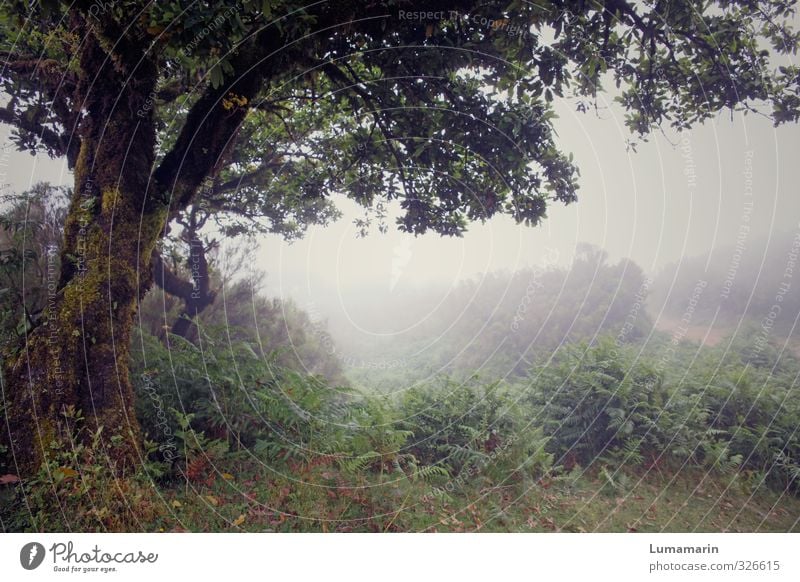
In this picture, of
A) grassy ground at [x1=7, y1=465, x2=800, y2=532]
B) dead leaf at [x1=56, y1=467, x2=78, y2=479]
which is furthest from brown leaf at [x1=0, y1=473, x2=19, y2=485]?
dead leaf at [x1=56, y1=467, x2=78, y2=479]

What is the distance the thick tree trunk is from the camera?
3.83m

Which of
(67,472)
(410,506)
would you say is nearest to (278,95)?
(67,472)

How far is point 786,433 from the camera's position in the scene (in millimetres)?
6824

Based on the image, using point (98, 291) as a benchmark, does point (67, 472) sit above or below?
below

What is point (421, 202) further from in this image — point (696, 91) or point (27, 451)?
point (27, 451)
